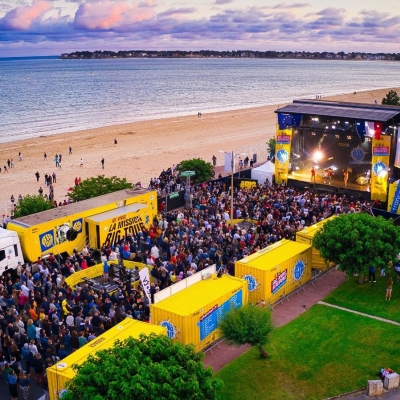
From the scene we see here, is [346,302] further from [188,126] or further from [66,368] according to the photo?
[188,126]

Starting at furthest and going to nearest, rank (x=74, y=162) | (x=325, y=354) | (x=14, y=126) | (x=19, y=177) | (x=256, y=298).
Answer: (x=14, y=126), (x=74, y=162), (x=19, y=177), (x=256, y=298), (x=325, y=354)

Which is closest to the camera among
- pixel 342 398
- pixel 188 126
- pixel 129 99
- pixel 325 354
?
pixel 342 398

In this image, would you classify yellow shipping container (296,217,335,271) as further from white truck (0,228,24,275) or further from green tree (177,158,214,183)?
green tree (177,158,214,183)

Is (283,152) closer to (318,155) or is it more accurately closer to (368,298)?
(318,155)

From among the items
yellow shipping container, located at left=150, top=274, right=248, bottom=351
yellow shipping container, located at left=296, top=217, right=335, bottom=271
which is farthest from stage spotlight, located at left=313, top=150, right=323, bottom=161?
yellow shipping container, located at left=150, top=274, right=248, bottom=351

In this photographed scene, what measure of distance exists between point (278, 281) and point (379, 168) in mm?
16234

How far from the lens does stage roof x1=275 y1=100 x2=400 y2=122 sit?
3162 cm

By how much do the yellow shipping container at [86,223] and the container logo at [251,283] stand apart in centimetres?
848

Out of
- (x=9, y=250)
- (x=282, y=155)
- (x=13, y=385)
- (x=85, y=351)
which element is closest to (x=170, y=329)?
(x=85, y=351)

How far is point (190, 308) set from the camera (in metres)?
15.1

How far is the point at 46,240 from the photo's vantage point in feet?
74.1

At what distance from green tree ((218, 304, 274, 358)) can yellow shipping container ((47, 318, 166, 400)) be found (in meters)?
1.80

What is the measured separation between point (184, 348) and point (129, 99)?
385ft

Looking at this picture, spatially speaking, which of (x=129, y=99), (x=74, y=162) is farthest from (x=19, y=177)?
(x=129, y=99)
